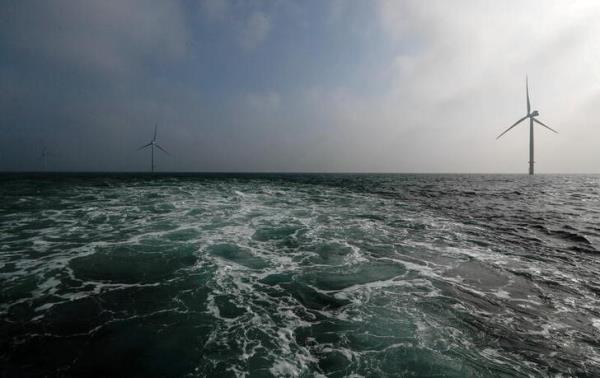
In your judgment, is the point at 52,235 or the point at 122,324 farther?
the point at 52,235

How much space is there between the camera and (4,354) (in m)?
5.25

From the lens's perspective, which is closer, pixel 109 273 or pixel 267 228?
pixel 109 273

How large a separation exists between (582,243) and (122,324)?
19.6m

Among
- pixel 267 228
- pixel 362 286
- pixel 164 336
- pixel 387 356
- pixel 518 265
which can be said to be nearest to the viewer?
pixel 387 356

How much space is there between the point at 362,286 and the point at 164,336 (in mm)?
5516

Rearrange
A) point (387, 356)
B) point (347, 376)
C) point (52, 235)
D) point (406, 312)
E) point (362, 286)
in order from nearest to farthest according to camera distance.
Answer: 1. point (347, 376)
2. point (387, 356)
3. point (406, 312)
4. point (362, 286)
5. point (52, 235)

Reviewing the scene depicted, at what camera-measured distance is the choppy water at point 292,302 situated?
5363 millimetres

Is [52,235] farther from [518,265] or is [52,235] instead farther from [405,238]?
[518,265]

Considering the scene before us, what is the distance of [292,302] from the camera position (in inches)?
304

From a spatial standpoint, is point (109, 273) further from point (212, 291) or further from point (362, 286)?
point (362, 286)

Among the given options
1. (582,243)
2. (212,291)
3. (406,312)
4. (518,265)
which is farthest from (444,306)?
(582,243)

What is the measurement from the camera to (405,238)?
48.4 ft

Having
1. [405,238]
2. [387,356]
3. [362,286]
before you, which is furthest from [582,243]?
[387,356]

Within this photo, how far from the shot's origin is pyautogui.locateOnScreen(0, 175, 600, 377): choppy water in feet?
17.6
